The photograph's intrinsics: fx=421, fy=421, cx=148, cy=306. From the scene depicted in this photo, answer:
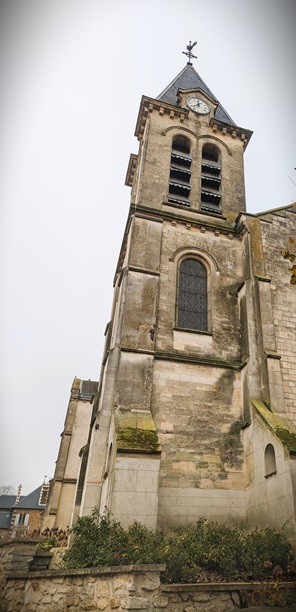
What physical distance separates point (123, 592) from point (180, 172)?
49.2ft

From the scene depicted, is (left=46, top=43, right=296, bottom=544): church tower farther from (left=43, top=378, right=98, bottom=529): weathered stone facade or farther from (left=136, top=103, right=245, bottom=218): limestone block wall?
(left=43, top=378, right=98, bottom=529): weathered stone facade

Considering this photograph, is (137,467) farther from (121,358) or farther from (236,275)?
(236,275)

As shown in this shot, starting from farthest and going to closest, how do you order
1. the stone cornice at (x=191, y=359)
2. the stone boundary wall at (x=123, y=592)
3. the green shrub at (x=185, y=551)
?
the stone cornice at (x=191, y=359) < the green shrub at (x=185, y=551) < the stone boundary wall at (x=123, y=592)

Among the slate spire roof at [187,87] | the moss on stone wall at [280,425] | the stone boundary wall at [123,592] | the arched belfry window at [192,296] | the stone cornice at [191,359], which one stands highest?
the slate spire roof at [187,87]

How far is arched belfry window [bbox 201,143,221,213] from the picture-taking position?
1717 centimetres

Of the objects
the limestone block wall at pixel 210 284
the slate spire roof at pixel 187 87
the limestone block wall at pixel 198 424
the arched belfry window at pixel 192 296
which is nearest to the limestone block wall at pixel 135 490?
the limestone block wall at pixel 198 424

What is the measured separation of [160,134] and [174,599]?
1638cm

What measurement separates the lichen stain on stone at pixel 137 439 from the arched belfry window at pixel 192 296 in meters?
4.09

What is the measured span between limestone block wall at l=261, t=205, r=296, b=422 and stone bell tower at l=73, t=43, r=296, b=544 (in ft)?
1.65

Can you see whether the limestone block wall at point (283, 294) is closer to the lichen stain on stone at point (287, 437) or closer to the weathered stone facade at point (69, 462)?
the lichen stain on stone at point (287, 437)

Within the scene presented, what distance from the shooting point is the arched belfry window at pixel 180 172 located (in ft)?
54.4

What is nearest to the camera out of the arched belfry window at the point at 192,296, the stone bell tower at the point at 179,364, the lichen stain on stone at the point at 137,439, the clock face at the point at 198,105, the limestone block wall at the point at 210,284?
the lichen stain on stone at the point at 137,439

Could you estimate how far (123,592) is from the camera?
602cm

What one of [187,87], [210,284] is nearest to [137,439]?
[210,284]
